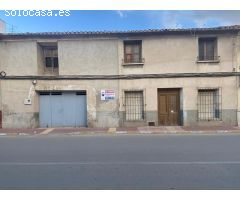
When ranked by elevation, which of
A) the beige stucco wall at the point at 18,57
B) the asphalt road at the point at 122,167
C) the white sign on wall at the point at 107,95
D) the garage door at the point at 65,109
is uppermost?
the beige stucco wall at the point at 18,57

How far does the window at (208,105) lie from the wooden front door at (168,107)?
138 cm

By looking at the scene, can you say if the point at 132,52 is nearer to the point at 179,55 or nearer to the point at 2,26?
the point at 179,55

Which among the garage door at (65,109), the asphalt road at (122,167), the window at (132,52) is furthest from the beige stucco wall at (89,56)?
the asphalt road at (122,167)

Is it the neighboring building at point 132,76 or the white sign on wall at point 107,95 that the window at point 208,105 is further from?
the white sign on wall at point 107,95

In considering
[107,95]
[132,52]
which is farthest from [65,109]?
[132,52]

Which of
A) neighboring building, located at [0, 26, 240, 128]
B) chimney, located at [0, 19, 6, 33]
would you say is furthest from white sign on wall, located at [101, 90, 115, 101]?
chimney, located at [0, 19, 6, 33]

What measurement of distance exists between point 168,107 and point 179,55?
3.22m

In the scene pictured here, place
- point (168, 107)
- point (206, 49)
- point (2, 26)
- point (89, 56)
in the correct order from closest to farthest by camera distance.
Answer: point (89, 56), point (206, 49), point (168, 107), point (2, 26)

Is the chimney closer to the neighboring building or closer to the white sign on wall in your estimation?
the neighboring building

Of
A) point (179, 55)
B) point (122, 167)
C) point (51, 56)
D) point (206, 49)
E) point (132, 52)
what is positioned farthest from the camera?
point (51, 56)

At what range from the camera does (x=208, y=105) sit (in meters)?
16.2

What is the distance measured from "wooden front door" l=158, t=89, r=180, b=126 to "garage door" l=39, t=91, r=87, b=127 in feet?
15.5

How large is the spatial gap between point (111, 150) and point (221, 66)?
405 inches

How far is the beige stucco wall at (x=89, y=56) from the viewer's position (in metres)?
15.8
